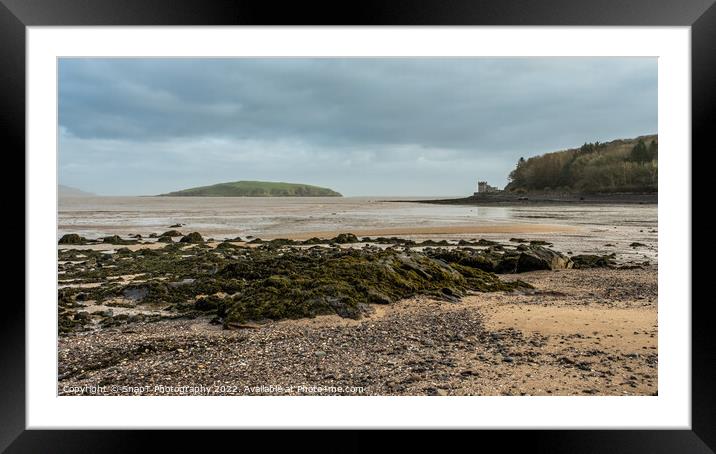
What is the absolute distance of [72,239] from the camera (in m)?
5.36

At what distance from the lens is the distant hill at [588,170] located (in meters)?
4.48

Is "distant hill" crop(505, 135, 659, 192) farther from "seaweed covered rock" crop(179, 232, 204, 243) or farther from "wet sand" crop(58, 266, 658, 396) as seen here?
"seaweed covered rock" crop(179, 232, 204, 243)

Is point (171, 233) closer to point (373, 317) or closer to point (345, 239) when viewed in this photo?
point (345, 239)

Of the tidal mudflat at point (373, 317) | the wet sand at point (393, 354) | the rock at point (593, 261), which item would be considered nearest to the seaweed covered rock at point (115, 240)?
the tidal mudflat at point (373, 317)

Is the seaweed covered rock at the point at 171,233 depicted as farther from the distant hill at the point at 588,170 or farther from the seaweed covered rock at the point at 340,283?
the distant hill at the point at 588,170

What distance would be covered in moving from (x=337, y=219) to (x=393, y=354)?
611 centimetres

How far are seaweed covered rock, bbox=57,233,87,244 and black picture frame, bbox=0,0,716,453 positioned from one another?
4.86 m

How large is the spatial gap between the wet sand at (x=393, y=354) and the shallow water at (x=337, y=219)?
2016 mm

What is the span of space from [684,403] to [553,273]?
2835mm

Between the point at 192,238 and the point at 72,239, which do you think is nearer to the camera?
the point at 72,239

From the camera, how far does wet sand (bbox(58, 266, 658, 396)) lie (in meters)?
2.00
